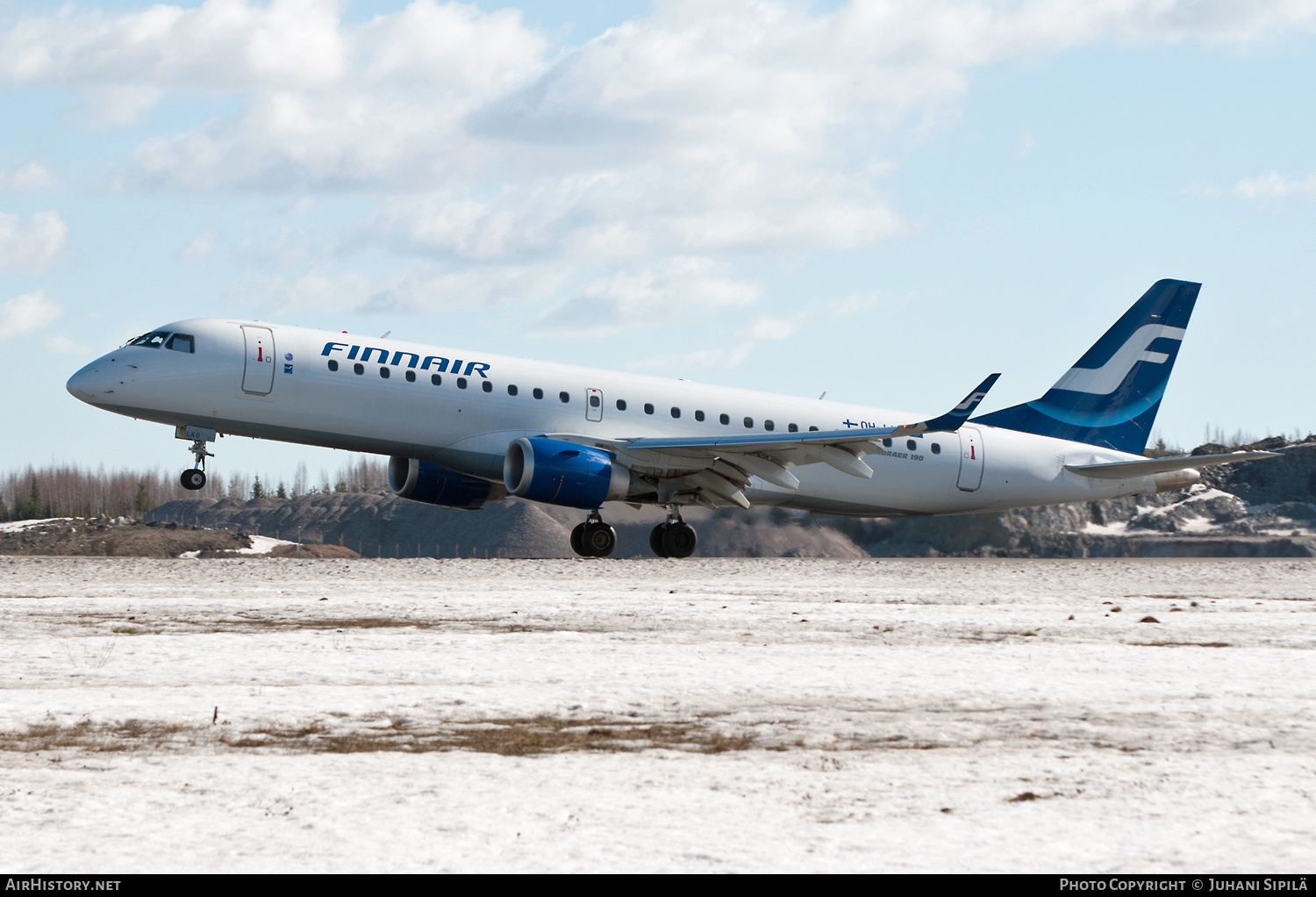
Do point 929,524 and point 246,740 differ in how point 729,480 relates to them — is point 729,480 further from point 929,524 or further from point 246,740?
point 246,740

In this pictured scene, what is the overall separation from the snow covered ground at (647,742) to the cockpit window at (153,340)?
10.9 meters

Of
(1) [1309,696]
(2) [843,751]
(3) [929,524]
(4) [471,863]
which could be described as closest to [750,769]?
(2) [843,751]

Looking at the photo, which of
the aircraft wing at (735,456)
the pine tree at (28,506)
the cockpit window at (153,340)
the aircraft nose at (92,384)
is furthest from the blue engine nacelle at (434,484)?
the pine tree at (28,506)

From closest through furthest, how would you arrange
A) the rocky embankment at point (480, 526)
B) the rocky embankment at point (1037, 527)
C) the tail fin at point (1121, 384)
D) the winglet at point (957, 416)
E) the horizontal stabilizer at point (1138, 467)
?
the winglet at point (957, 416)
the horizontal stabilizer at point (1138, 467)
the rocky embankment at point (480, 526)
the rocky embankment at point (1037, 527)
the tail fin at point (1121, 384)

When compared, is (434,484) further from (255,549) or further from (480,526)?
(480,526)

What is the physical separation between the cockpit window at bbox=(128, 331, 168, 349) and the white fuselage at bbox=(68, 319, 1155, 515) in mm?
145

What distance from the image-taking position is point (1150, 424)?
31688 mm

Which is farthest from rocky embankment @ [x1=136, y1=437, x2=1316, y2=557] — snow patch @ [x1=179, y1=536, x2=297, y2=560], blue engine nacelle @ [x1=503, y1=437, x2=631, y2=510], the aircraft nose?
the aircraft nose

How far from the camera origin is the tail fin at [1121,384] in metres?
30.9

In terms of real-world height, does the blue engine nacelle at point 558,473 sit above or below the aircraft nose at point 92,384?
below

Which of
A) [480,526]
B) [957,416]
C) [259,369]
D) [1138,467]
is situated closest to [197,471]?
[259,369]

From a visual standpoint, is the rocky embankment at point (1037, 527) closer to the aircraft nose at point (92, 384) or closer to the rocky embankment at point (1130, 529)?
the rocky embankment at point (1130, 529)

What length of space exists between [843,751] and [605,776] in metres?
1.26

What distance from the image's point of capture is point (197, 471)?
923 inches
